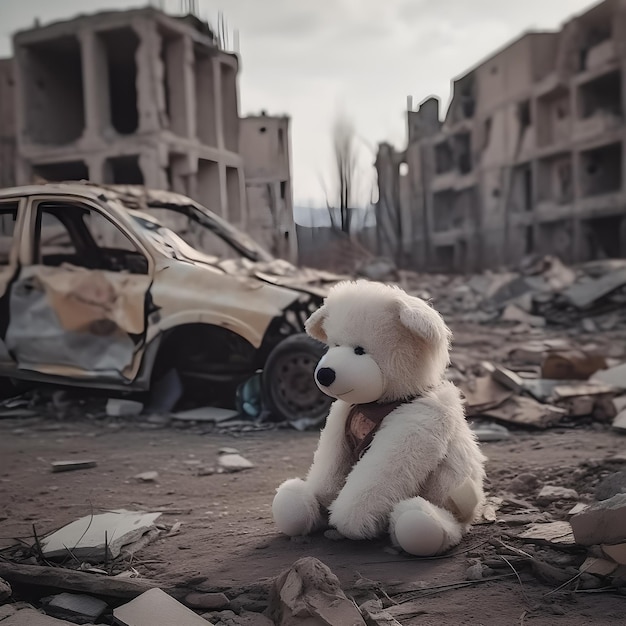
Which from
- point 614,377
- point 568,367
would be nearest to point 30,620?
point 614,377

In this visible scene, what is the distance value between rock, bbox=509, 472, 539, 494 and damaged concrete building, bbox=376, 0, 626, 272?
13.6m

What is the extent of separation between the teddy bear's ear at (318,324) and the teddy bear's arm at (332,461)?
0.29 metres

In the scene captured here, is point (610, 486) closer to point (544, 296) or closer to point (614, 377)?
point (614, 377)

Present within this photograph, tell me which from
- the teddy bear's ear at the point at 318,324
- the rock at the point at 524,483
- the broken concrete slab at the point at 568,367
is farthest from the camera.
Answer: the broken concrete slab at the point at 568,367

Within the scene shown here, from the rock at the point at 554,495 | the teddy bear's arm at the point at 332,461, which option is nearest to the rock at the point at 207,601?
the teddy bear's arm at the point at 332,461

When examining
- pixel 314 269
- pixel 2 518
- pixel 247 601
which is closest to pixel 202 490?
pixel 2 518

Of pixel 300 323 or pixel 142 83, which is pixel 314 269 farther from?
pixel 142 83

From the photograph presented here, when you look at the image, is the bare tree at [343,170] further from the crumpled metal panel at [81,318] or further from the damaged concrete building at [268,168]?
the crumpled metal panel at [81,318]

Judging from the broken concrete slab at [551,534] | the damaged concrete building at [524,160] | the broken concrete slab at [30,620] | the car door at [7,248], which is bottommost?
the broken concrete slab at [551,534]

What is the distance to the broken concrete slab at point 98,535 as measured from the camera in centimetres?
224

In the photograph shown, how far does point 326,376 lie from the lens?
89.0 inches

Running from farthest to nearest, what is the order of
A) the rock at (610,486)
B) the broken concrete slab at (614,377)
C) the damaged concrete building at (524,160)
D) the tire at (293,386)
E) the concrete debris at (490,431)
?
the damaged concrete building at (524,160), the broken concrete slab at (614,377), the tire at (293,386), the concrete debris at (490,431), the rock at (610,486)

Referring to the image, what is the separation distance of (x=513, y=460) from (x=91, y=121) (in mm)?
4330

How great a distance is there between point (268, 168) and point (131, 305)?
1.37 meters
